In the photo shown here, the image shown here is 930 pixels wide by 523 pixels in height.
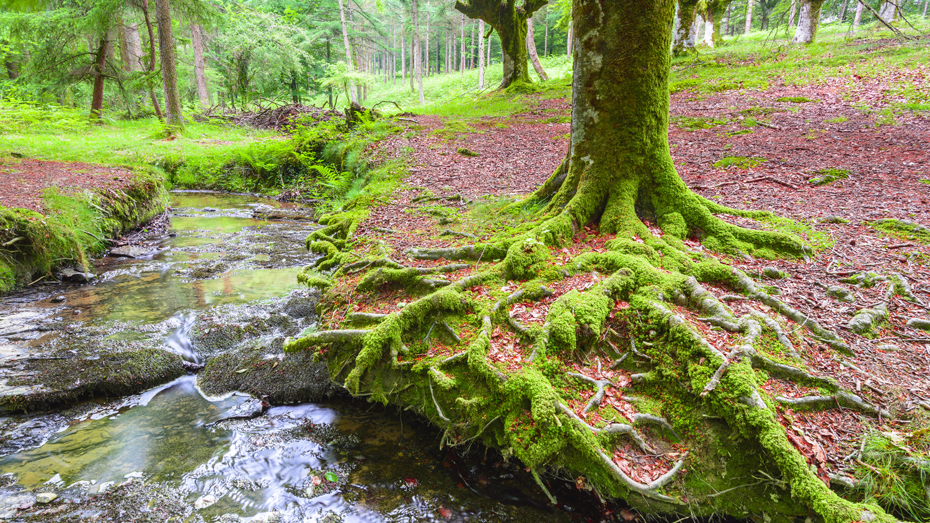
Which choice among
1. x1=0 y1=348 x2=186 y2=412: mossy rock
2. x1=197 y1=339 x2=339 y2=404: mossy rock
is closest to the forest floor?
x1=197 y1=339 x2=339 y2=404: mossy rock

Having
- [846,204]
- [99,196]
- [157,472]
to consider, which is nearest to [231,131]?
[99,196]

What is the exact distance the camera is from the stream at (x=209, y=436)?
320 cm

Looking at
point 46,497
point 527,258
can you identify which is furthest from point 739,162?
point 46,497

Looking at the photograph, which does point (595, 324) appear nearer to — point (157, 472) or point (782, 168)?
point (157, 472)

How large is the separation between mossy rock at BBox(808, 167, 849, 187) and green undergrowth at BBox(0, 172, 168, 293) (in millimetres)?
12727

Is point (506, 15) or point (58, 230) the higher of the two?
point (506, 15)

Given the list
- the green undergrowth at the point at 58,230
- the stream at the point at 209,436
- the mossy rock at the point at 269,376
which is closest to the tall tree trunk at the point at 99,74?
the green undergrowth at the point at 58,230

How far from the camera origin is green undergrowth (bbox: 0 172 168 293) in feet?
20.0

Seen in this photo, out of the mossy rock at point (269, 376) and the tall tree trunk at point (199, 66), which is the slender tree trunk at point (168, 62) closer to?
the tall tree trunk at point (199, 66)

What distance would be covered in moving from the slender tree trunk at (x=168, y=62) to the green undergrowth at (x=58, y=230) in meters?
9.61

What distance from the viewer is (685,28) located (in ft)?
60.2

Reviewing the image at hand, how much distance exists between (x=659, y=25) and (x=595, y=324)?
3.65 meters

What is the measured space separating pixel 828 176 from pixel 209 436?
32.4ft

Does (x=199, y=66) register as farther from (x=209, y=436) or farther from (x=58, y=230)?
(x=209, y=436)
